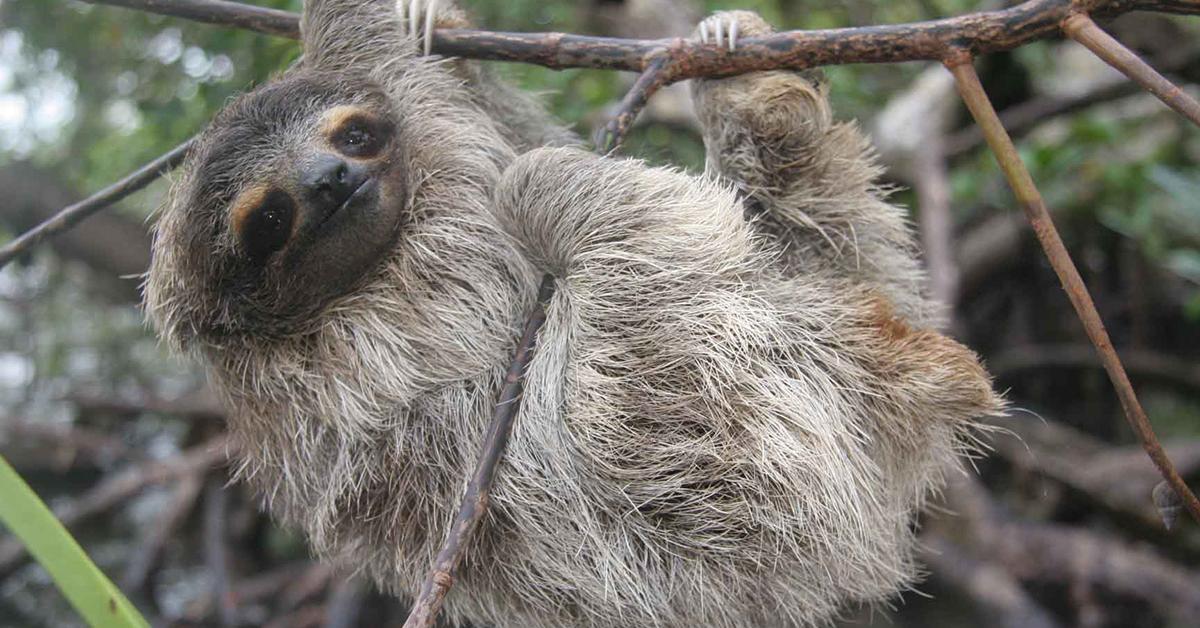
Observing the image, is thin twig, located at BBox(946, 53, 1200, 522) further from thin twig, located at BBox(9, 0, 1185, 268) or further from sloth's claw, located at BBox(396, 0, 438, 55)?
sloth's claw, located at BBox(396, 0, 438, 55)

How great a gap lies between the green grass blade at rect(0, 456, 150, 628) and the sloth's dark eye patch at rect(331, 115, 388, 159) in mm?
1385

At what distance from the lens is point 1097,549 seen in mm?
5195

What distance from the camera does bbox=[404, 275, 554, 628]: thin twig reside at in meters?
2.07

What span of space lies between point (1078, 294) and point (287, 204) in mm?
2199

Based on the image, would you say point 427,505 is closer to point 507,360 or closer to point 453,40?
point 507,360

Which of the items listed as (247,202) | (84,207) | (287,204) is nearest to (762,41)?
(287,204)

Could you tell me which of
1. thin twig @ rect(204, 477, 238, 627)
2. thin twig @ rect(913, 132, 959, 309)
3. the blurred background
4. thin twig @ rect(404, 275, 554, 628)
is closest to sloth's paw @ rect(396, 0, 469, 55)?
the blurred background

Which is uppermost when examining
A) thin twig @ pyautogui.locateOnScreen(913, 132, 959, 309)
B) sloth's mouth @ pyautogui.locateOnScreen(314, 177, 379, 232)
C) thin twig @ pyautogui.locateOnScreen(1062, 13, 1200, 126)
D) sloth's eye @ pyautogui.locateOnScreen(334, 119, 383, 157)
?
thin twig @ pyautogui.locateOnScreen(1062, 13, 1200, 126)

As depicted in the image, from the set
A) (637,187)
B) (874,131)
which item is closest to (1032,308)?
(874,131)

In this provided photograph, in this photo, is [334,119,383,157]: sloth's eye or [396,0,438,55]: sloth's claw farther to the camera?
[396,0,438,55]: sloth's claw

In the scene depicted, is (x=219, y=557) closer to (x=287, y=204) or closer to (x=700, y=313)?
(x=287, y=204)

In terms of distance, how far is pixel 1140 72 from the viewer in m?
2.07

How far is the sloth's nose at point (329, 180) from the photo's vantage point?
2.78 metres

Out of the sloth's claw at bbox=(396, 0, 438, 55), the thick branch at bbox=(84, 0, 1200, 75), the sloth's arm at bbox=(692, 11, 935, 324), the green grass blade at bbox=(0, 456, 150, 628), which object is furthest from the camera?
the sloth's claw at bbox=(396, 0, 438, 55)
